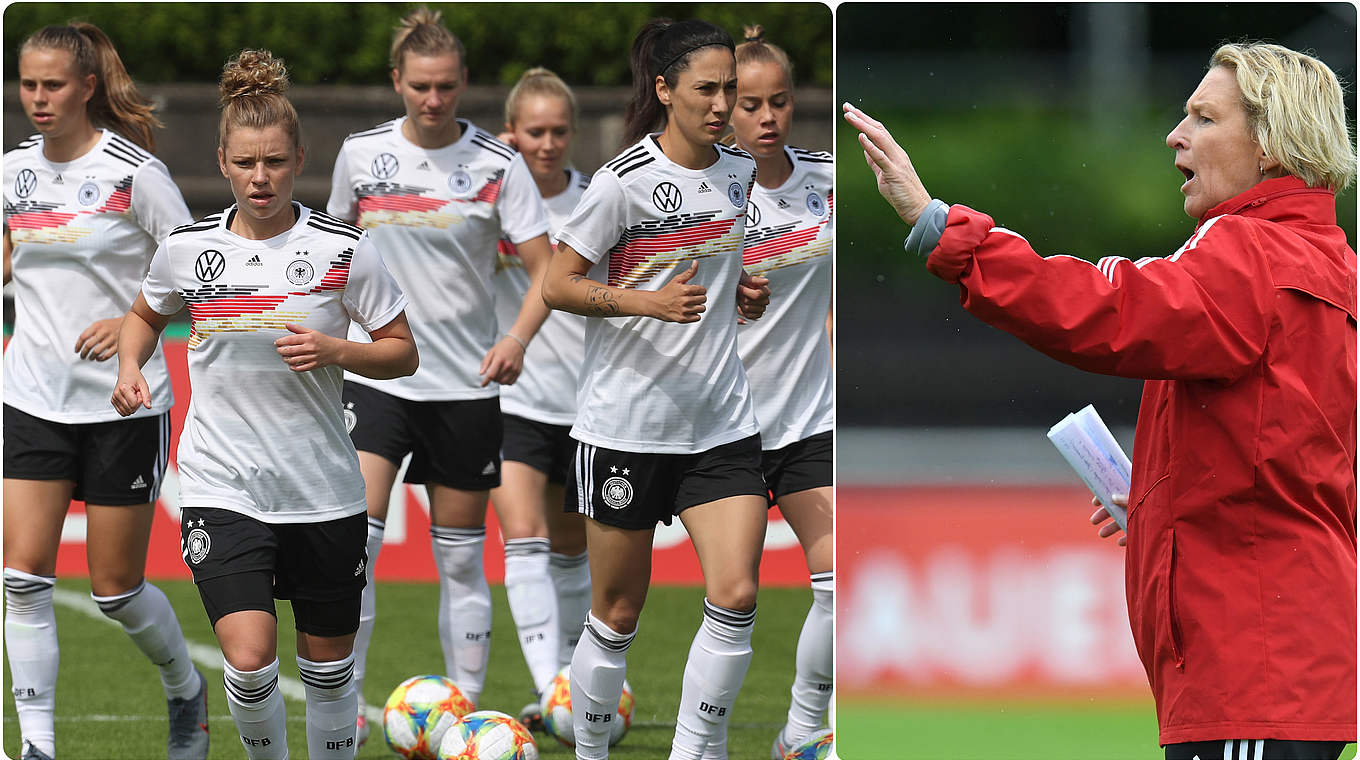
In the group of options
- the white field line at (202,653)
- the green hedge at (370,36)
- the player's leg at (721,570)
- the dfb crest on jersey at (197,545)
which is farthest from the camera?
the green hedge at (370,36)

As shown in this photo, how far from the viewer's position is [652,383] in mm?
3945

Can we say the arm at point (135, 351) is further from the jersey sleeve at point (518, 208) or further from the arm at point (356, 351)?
the jersey sleeve at point (518, 208)

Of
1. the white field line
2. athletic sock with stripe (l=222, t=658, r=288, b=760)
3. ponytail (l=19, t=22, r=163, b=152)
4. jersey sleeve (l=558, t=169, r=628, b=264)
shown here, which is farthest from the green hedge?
athletic sock with stripe (l=222, t=658, r=288, b=760)

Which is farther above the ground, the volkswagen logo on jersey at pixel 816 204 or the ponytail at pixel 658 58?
the ponytail at pixel 658 58

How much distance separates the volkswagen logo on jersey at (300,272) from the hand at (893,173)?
145 centimetres

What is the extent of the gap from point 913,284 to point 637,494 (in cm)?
300

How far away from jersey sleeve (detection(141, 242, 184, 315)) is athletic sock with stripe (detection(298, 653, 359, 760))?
2.94ft

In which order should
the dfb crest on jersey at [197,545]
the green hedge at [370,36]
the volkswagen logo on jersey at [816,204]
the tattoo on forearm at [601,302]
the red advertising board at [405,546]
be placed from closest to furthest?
the dfb crest on jersey at [197,545]
the tattoo on forearm at [601,302]
the volkswagen logo on jersey at [816,204]
the red advertising board at [405,546]
the green hedge at [370,36]

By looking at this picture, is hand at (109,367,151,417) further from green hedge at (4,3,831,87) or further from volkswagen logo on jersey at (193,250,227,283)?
green hedge at (4,3,831,87)

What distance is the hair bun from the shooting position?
11.7 feet

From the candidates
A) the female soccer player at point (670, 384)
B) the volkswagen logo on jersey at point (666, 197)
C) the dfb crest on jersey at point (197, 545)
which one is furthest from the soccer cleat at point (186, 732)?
the volkswagen logo on jersey at point (666, 197)

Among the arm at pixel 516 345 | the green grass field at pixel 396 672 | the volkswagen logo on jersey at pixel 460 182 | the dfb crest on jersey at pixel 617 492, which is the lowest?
the green grass field at pixel 396 672

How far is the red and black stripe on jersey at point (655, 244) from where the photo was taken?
3902mm

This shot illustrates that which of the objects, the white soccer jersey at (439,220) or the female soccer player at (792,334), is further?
the white soccer jersey at (439,220)
